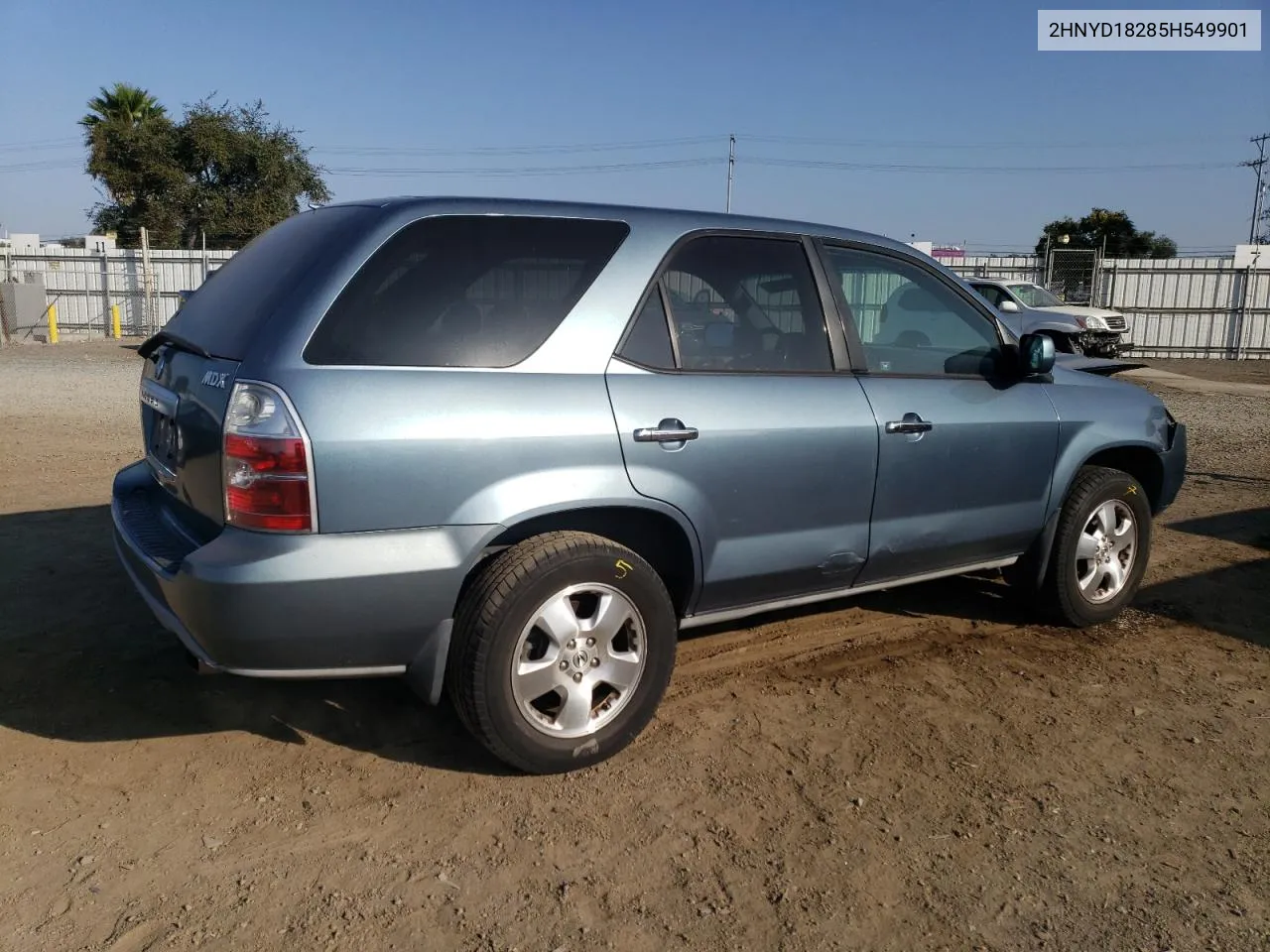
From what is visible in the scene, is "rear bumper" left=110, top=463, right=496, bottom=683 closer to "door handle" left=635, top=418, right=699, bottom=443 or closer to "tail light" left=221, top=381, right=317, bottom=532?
"tail light" left=221, top=381, right=317, bottom=532

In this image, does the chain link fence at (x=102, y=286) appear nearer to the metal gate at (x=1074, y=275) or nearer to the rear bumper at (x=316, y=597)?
the metal gate at (x=1074, y=275)

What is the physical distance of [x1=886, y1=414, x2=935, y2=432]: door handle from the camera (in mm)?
3680

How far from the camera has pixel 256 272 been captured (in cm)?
318

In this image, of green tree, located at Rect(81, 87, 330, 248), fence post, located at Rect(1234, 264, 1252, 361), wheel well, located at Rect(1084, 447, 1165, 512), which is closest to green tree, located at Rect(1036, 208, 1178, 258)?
fence post, located at Rect(1234, 264, 1252, 361)

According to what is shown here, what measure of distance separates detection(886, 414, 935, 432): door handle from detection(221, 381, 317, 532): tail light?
2111 mm

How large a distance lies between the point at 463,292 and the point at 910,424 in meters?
1.76

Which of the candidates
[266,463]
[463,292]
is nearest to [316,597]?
[266,463]

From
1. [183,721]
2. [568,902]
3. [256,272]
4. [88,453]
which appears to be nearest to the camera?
[568,902]

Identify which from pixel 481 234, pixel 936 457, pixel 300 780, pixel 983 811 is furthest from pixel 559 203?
pixel 983 811

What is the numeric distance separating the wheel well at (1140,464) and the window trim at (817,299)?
1.63 meters

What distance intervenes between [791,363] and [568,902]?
2.00 m

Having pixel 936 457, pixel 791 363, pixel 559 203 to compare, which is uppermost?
pixel 559 203

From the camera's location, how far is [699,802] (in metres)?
2.99

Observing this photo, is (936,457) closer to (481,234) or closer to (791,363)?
(791,363)
